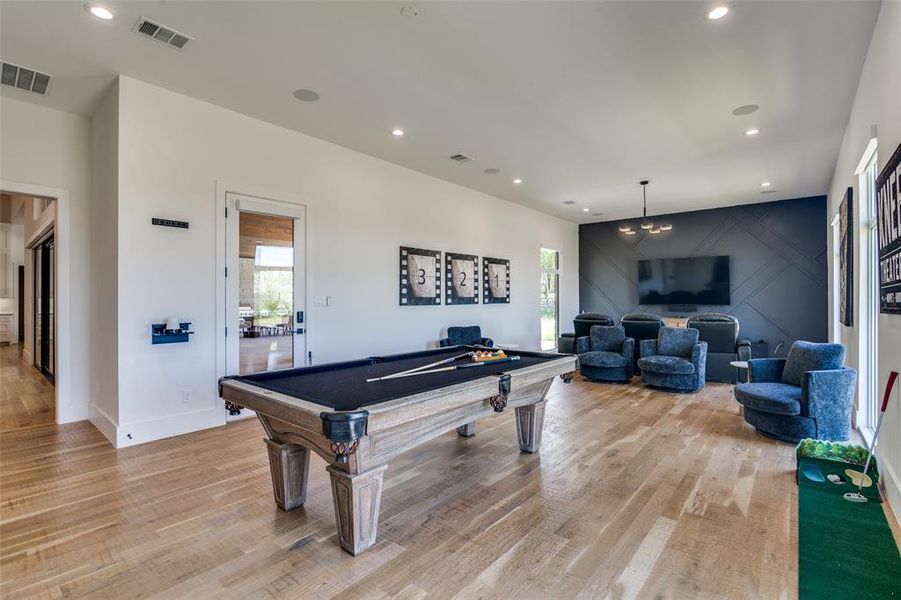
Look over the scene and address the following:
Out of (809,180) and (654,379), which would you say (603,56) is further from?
(809,180)

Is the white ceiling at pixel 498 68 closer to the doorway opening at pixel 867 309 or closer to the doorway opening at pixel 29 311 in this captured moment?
the doorway opening at pixel 867 309

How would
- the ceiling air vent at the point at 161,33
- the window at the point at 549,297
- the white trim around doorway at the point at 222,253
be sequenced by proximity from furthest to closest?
the window at the point at 549,297
the white trim around doorway at the point at 222,253
the ceiling air vent at the point at 161,33

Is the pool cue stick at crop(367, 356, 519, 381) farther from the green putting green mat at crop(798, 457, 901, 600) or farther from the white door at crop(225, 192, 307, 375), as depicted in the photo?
the white door at crop(225, 192, 307, 375)

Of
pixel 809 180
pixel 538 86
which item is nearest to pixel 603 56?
pixel 538 86

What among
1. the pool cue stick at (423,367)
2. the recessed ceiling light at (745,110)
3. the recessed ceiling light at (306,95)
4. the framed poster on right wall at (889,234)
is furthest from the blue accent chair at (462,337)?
the framed poster on right wall at (889,234)

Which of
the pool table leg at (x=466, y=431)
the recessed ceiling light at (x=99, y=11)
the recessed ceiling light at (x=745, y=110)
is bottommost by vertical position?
the pool table leg at (x=466, y=431)

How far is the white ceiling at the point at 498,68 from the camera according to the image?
2865mm

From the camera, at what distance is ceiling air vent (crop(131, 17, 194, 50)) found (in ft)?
9.84

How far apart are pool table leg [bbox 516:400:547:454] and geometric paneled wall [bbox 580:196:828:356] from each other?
22.3 feet

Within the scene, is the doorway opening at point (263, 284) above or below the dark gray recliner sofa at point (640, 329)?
above

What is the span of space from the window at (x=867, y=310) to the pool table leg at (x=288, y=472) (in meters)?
4.74

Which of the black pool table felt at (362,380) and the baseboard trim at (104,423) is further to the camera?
the baseboard trim at (104,423)

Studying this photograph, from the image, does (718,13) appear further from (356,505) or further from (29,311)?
(29,311)

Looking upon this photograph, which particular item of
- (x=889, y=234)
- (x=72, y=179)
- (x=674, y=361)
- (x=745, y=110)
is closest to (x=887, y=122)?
(x=889, y=234)
